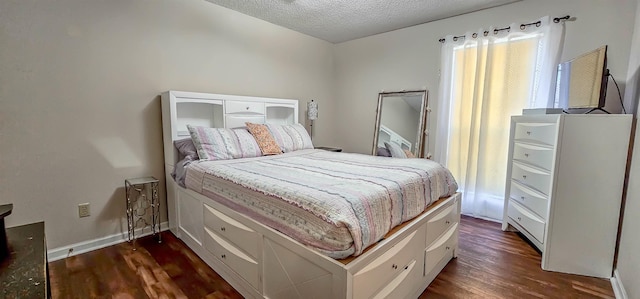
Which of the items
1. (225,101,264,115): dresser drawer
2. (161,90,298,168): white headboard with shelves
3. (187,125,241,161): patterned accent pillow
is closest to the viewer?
(187,125,241,161): patterned accent pillow

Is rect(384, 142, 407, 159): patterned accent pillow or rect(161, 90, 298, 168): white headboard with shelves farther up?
rect(161, 90, 298, 168): white headboard with shelves

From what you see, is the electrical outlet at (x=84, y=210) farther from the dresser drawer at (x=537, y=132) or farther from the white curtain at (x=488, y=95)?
the dresser drawer at (x=537, y=132)

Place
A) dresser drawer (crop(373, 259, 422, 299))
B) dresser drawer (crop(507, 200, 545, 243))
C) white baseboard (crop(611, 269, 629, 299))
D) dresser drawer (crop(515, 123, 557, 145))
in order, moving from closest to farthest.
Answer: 1. dresser drawer (crop(373, 259, 422, 299))
2. white baseboard (crop(611, 269, 629, 299))
3. dresser drawer (crop(515, 123, 557, 145))
4. dresser drawer (crop(507, 200, 545, 243))

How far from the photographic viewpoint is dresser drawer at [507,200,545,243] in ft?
7.24

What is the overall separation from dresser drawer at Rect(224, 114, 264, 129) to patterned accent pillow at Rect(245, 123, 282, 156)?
221 millimetres

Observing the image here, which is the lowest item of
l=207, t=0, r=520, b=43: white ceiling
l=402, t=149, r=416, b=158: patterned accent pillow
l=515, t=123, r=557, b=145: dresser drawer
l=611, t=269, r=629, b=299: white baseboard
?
l=611, t=269, r=629, b=299: white baseboard

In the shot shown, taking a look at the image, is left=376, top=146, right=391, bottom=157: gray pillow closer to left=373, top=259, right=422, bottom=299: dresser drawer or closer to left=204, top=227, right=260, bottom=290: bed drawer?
left=373, top=259, right=422, bottom=299: dresser drawer

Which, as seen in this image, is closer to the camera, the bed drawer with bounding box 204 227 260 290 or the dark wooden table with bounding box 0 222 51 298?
the dark wooden table with bounding box 0 222 51 298

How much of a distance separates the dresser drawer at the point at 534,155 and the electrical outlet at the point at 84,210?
3.75m

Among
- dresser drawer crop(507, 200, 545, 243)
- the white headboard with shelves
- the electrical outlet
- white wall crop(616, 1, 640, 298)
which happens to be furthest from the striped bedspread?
white wall crop(616, 1, 640, 298)

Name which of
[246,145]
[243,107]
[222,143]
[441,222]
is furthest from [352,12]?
[441,222]

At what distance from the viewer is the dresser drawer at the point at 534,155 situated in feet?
7.02

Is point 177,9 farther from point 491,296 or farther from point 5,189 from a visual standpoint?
point 491,296

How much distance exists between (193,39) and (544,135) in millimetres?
3276
